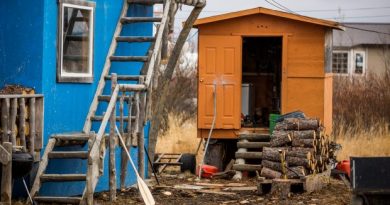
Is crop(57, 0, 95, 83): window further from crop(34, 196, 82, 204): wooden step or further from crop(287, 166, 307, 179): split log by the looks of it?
crop(287, 166, 307, 179): split log

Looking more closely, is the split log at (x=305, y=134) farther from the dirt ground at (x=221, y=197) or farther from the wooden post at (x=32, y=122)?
the wooden post at (x=32, y=122)

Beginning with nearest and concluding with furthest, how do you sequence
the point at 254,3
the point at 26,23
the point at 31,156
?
the point at 31,156 → the point at 26,23 → the point at 254,3

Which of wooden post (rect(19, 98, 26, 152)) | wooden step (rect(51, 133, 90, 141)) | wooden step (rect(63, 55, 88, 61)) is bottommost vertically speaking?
wooden step (rect(51, 133, 90, 141))

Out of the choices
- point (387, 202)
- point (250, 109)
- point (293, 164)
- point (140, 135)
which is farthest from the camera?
point (250, 109)

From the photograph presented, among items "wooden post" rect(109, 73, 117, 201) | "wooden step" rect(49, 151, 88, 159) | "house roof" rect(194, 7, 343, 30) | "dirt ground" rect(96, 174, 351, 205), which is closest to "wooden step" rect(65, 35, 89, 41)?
"wooden post" rect(109, 73, 117, 201)

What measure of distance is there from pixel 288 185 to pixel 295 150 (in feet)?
5.63

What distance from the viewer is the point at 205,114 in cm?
2458

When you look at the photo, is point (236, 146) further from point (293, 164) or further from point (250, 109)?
point (293, 164)

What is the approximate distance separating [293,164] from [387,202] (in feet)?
22.4

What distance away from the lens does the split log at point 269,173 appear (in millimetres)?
20641

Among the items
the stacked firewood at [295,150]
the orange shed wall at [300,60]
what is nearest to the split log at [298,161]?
the stacked firewood at [295,150]

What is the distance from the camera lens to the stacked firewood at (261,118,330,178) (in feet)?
67.4

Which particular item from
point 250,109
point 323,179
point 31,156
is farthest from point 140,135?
point 250,109

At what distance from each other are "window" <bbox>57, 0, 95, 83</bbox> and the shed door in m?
6.76
